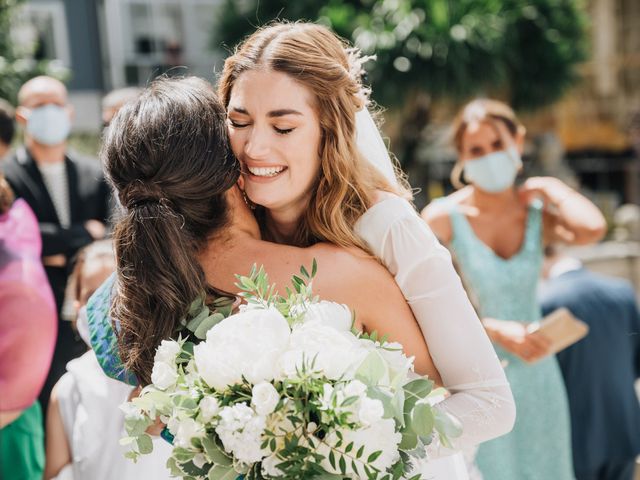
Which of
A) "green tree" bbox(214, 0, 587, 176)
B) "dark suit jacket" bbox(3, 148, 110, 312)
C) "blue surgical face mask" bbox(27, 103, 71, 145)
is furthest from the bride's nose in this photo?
"green tree" bbox(214, 0, 587, 176)

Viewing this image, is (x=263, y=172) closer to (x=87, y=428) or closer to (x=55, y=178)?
(x=87, y=428)

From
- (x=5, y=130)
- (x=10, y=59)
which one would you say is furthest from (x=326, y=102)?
(x=10, y=59)

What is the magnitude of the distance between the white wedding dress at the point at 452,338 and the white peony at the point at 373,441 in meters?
0.33

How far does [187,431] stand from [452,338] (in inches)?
25.0

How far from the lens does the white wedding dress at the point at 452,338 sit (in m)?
1.78

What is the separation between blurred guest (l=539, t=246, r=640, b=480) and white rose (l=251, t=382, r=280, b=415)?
2907 mm

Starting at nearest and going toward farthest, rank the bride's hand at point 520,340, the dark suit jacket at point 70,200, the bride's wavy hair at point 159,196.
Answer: the bride's wavy hair at point 159,196 → the bride's hand at point 520,340 → the dark suit jacket at point 70,200

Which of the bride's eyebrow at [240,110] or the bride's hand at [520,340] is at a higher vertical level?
the bride's eyebrow at [240,110]

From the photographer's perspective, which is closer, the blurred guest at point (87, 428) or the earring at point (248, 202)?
the earring at point (248, 202)

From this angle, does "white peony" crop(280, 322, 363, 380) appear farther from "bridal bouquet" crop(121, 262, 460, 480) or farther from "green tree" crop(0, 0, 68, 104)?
"green tree" crop(0, 0, 68, 104)

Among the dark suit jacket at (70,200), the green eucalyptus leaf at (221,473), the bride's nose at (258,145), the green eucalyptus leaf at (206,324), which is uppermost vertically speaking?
the bride's nose at (258,145)

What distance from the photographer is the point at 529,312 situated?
369cm

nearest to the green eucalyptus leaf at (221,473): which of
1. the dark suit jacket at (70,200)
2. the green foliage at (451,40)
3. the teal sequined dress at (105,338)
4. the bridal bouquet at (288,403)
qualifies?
the bridal bouquet at (288,403)

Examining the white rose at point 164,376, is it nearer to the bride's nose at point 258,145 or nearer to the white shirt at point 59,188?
the bride's nose at point 258,145
